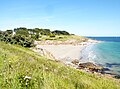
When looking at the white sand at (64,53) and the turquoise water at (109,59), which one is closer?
the turquoise water at (109,59)

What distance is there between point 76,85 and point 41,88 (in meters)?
1.85

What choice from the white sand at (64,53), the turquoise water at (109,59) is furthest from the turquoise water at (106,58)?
the white sand at (64,53)

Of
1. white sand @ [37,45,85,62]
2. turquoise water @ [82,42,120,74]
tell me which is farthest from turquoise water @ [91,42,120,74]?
white sand @ [37,45,85,62]

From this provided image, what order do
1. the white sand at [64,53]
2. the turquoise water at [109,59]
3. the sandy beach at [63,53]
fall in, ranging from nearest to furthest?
the turquoise water at [109,59] → the sandy beach at [63,53] → the white sand at [64,53]

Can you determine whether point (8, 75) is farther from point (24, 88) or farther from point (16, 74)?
point (24, 88)

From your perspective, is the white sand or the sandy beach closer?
the sandy beach

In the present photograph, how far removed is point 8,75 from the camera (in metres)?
7.34

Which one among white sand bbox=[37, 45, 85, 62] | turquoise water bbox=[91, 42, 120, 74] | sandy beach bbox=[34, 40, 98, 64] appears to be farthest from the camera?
white sand bbox=[37, 45, 85, 62]

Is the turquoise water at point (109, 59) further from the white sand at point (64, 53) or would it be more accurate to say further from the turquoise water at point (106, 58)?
the white sand at point (64, 53)

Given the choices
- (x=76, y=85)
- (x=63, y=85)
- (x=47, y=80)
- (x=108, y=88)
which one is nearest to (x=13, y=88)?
(x=47, y=80)

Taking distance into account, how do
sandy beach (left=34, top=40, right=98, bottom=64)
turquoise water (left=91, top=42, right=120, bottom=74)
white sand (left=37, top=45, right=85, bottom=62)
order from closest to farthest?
turquoise water (left=91, top=42, right=120, bottom=74) → sandy beach (left=34, top=40, right=98, bottom=64) → white sand (left=37, top=45, right=85, bottom=62)

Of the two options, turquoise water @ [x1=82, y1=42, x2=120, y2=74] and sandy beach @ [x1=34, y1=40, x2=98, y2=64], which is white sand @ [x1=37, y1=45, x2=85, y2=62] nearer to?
sandy beach @ [x1=34, y1=40, x2=98, y2=64]

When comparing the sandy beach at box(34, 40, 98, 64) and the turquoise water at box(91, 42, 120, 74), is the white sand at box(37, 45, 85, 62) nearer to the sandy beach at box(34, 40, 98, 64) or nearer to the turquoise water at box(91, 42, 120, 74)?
the sandy beach at box(34, 40, 98, 64)

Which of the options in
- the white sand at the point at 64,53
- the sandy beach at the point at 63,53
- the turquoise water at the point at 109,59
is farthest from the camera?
the white sand at the point at 64,53
